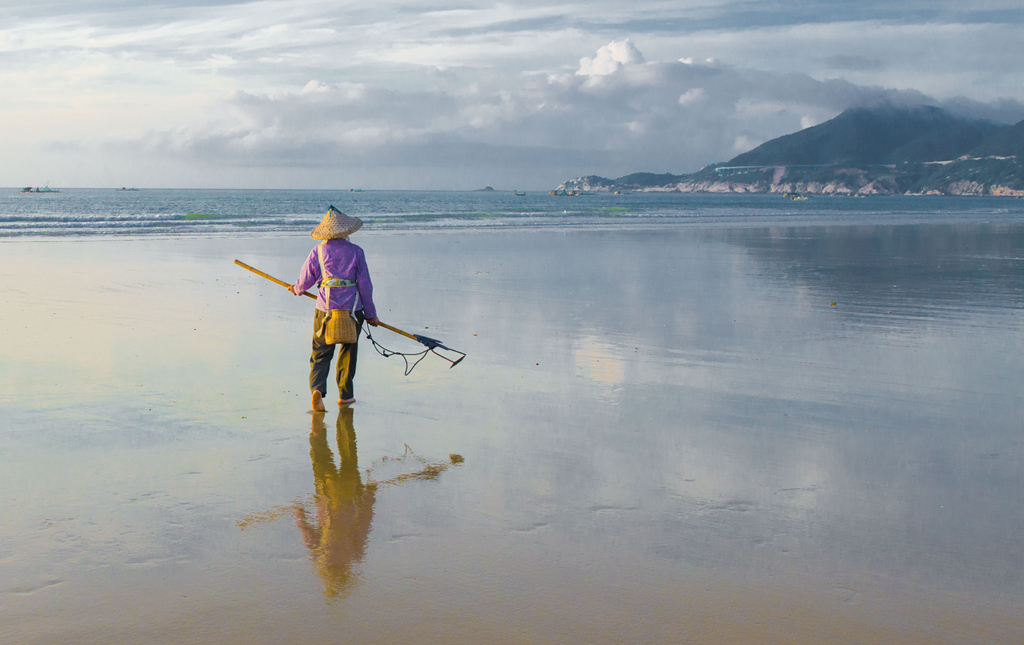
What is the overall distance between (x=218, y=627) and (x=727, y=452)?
330cm

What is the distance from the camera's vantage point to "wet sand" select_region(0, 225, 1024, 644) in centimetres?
346

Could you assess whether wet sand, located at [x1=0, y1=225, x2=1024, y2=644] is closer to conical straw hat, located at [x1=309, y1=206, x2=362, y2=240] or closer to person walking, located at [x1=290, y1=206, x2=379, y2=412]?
person walking, located at [x1=290, y1=206, x2=379, y2=412]

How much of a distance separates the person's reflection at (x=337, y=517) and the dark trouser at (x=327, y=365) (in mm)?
848

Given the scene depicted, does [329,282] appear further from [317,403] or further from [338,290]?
[317,403]

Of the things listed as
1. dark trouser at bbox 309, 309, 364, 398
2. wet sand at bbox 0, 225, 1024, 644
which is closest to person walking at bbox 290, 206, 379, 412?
dark trouser at bbox 309, 309, 364, 398

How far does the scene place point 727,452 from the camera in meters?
5.48

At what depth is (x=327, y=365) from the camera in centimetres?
679

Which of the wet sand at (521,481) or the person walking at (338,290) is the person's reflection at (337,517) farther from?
the person walking at (338,290)

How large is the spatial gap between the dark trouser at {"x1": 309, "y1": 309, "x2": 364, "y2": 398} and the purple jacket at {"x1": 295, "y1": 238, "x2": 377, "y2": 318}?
155mm

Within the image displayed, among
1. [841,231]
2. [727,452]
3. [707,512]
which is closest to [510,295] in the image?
[727,452]

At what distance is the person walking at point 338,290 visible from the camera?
6754 millimetres

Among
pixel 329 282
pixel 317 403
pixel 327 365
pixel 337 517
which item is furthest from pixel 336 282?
pixel 337 517

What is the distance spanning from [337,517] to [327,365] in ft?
8.18

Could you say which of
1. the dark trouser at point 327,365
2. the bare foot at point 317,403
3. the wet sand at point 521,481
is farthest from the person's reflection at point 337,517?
the dark trouser at point 327,365
